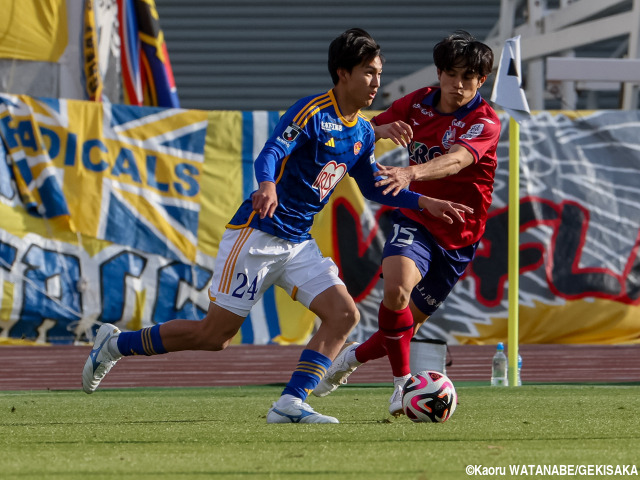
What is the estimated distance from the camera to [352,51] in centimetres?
595

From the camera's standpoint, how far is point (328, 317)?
596cm

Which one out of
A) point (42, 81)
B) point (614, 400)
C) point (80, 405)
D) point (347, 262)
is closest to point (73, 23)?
point (42, 81)

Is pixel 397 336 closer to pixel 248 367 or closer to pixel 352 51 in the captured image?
pixel 352 51

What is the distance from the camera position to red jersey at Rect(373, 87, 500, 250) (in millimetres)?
6859

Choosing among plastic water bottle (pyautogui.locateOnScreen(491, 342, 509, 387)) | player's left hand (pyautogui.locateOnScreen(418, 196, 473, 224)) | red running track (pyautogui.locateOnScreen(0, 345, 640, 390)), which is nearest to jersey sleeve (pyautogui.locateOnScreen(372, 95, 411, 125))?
player's left hand (pyautogui.locateOnScreen(418, 196, 473, 224))

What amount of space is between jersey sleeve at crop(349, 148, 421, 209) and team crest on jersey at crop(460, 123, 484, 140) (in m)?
0.57

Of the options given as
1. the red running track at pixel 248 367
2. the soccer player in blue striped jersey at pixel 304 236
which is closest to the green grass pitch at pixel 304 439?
the soccer player in blue striped jersey at pixel 304 236

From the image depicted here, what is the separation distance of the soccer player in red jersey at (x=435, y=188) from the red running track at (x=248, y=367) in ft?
10.2

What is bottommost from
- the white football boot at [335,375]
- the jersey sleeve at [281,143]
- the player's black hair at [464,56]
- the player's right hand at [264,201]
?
the white football boot at [335,375]

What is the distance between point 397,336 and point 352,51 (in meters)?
1.70

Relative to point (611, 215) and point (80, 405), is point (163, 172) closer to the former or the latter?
point (611, 215)

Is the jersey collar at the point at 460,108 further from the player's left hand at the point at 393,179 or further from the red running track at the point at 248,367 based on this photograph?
the red running track at the point at 248,367

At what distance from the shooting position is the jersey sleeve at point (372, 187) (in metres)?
6.29

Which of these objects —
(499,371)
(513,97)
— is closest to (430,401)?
(513,97)
